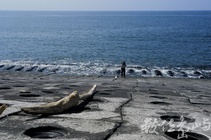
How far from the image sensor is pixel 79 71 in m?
43.3

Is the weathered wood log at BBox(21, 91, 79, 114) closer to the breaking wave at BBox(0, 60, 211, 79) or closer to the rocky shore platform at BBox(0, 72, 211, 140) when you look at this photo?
the rocky shore platform at BBox(0, 72, 211, 140)

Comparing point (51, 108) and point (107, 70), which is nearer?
point (51, 108)

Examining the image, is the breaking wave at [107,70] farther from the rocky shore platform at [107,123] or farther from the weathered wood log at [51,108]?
the weathered wood log at [51,108]

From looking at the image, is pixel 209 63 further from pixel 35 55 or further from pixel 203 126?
pixel 203 126

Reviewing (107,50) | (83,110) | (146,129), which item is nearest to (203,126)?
(146,129)

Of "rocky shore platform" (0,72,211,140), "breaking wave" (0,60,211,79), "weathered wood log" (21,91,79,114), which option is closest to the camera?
"rocky shore platform" (0,72,211,140)

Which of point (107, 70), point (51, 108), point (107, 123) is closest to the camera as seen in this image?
point (107, 123)

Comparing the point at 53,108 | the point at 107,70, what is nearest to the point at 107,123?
the point at 53,108

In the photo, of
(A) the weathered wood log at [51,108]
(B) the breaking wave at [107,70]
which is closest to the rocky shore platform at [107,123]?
(A) the weathered wood log at [51,108]

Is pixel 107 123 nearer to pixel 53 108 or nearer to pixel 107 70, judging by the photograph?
pixel 53 108

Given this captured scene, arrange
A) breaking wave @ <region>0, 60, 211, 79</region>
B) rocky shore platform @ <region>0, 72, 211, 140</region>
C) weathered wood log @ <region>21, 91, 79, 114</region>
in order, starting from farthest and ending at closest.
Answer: breaking wave @ <region>0, 60, 211, 79</region> → weathered wood log @ <region>21, 91, 79, 114</region> → rocky shore platform @ <region>0, 72, 211, 140</region>

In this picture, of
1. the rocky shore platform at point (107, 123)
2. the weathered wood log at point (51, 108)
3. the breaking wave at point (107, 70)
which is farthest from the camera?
the breaking wave at point (107, 70)

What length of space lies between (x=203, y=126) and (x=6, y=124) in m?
5.16

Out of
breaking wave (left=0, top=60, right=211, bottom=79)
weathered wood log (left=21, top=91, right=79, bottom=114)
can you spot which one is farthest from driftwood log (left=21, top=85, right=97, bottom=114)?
breaking wave (left=0, top=60, right=211, bottom=79)
